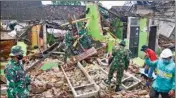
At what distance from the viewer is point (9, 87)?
5.50 metres

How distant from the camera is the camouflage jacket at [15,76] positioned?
5.37 metres

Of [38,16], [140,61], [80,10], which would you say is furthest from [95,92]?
[80,10]

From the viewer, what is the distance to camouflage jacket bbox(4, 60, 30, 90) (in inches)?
211

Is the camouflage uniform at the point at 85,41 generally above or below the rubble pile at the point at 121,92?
above

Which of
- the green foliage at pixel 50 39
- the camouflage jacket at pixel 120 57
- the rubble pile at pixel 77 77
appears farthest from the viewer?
the green foliage at pixel 50 39

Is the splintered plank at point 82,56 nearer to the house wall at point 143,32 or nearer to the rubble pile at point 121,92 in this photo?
the rubble pile at point 121,92

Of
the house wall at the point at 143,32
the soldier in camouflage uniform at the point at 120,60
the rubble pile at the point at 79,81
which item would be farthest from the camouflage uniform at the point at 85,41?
the soldier in camouflage uniform at the point at 120,60

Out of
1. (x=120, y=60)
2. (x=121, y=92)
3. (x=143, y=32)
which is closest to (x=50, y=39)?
(x=143, y=32)

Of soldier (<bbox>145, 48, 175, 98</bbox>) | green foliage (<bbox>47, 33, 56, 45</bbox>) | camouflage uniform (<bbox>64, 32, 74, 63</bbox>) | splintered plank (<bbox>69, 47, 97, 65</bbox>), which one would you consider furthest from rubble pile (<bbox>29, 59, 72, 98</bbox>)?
green foliage (<bbox>47, 33, 56, 45</bbox>)

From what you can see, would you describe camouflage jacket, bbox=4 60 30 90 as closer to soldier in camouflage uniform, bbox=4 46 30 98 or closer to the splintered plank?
soldier in camouflage uniform, bbox=4 46 30 98

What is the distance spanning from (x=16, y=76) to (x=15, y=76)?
2 centimetres

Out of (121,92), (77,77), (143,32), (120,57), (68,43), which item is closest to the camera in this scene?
(120,57)

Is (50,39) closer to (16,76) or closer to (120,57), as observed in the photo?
(120,57)

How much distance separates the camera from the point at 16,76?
5.44 meters
